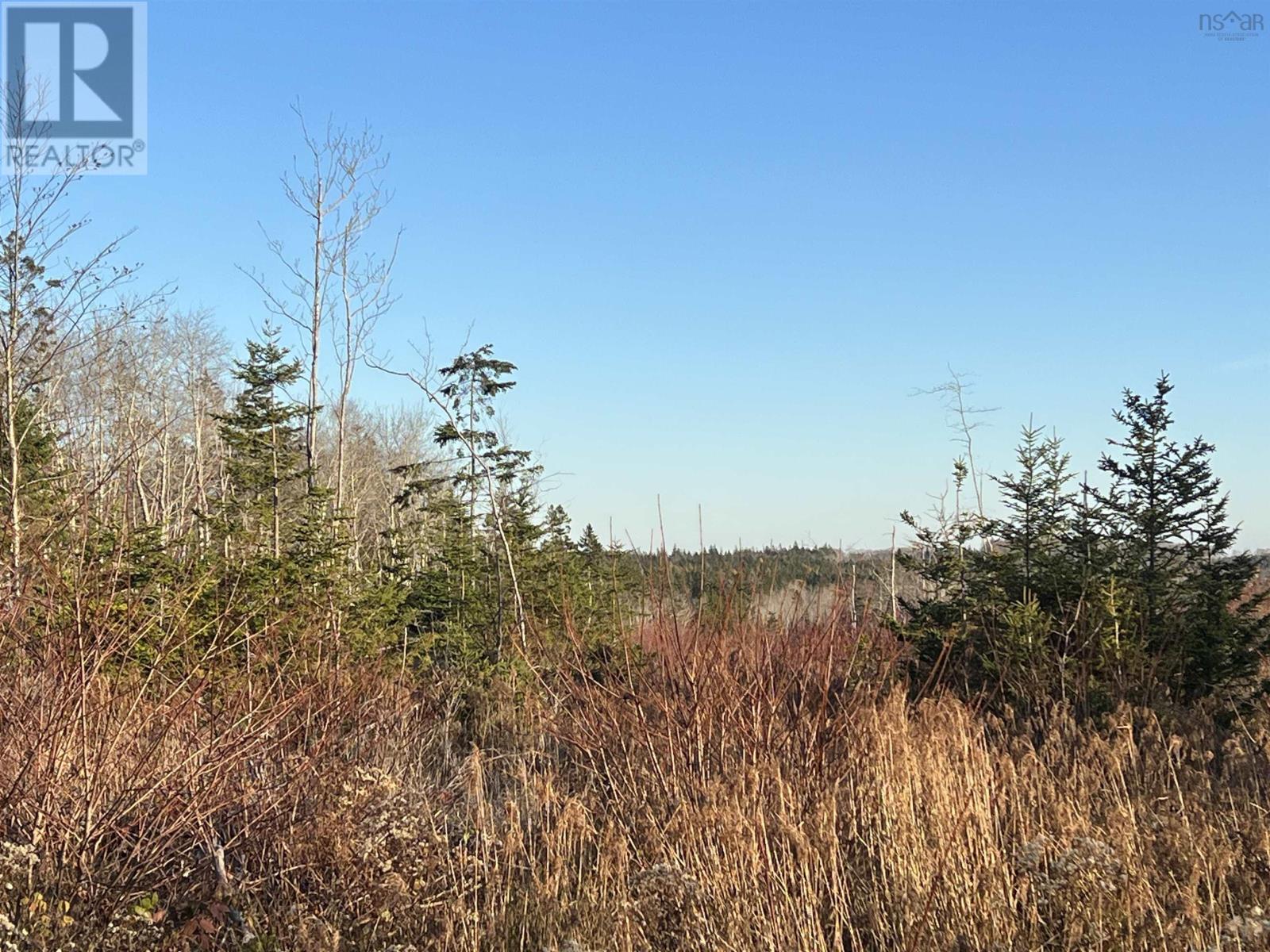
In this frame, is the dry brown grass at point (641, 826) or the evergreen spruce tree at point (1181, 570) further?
the evergreen spruce tree at point (1181, 570)

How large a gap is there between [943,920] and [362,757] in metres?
3.78

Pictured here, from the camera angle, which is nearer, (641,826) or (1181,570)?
(641,826)

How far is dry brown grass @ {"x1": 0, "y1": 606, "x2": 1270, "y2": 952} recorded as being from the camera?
11.4 feet

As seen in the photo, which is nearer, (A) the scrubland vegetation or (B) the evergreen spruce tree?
(A) the scrubland vegetation

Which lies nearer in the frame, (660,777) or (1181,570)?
(660,777)

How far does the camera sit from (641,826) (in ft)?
15.5

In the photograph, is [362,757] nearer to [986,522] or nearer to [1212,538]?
[986,522]

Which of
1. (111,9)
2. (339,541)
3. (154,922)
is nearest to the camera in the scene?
(154,922)

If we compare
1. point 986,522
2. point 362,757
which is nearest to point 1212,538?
point 986,522

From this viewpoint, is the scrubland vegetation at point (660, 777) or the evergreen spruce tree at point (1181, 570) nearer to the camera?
the scrubland vegetation at point (660, 777)

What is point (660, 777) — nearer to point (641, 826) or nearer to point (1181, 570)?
point (641, 826)

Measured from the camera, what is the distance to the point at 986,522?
9.28 m

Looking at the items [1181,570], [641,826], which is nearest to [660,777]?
[641,826]

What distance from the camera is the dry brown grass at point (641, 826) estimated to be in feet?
11.4
